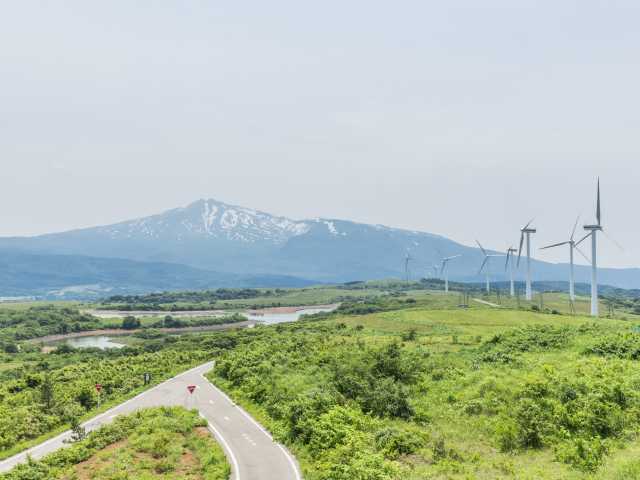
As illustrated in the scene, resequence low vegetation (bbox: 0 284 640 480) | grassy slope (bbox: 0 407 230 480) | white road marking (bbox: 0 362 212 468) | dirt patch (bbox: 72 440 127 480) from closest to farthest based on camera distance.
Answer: low vegetation (bbox: 0 284 640 480), grassy slope (bbox: 0 407 230 480), dirt patch (bbox: 72 440 127 480), white road marking (bbox: 0 362 212 468)

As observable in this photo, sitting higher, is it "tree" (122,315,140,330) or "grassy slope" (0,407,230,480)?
"grassy slope" (0,407,230,480)

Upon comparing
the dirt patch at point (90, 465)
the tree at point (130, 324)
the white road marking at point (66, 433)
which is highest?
the dirt patch at point (90, 465)

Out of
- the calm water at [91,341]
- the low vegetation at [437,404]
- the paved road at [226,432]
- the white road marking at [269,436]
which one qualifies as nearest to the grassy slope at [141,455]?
the paved road at [226,432]

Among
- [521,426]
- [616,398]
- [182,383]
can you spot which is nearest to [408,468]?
[521,426]

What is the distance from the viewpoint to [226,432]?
3866 cm

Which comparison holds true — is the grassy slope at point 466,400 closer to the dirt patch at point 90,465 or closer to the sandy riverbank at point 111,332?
the dirt patch at point 90,465

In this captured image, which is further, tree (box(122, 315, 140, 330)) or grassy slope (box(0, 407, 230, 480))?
tree (box(122, 315, 140, 330))

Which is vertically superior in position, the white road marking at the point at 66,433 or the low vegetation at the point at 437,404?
the low vegetation at the point at 437,404

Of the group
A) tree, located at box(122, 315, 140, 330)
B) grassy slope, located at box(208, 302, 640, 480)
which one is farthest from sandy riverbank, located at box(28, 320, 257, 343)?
grassy slope, located at box(208, 302, 640, 480)

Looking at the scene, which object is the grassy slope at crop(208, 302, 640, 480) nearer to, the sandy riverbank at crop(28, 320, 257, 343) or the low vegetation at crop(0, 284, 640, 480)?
the low vegetation at crop(0, 284, 640, 480)

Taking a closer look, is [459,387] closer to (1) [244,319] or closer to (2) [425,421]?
(2) [425,421]

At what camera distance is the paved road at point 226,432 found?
98.2ft

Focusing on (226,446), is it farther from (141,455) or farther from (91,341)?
(91,341)

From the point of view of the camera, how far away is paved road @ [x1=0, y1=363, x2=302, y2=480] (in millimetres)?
29922
